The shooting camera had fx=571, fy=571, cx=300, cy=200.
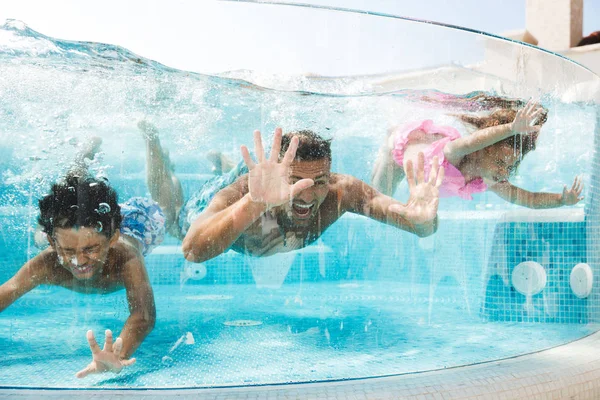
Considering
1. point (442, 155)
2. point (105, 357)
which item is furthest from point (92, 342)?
point (442, 155)

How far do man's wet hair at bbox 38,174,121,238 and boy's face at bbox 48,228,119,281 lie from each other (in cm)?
3

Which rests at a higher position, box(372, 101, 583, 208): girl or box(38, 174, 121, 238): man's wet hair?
box(372, 101, 583, 208): girl

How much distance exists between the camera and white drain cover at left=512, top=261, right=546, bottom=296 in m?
4.00

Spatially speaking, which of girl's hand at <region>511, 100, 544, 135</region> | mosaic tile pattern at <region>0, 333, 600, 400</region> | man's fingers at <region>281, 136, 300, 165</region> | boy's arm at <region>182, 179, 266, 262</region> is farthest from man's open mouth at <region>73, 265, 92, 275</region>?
girl's hand at <region>511, 100, 544, 135</region>

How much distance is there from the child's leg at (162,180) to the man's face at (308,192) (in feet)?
2.56

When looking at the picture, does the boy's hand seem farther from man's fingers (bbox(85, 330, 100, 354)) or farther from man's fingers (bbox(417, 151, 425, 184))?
man's fingers (bbox(417, 151, 425, 184))

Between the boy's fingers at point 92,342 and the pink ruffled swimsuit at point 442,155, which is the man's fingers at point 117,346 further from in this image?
the pink ruffled swimsuit at point 442,155

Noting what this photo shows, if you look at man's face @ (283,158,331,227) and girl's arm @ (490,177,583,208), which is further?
girl's arm @ (490,177,583,208)

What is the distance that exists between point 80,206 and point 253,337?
1131 millimetres

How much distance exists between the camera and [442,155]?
146 inches

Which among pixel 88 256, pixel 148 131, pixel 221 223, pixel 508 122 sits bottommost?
pixel 88 256

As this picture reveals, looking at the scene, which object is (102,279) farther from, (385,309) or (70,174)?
(385,309)

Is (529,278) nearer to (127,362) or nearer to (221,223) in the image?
(221,223)

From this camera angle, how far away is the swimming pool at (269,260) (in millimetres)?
2896
